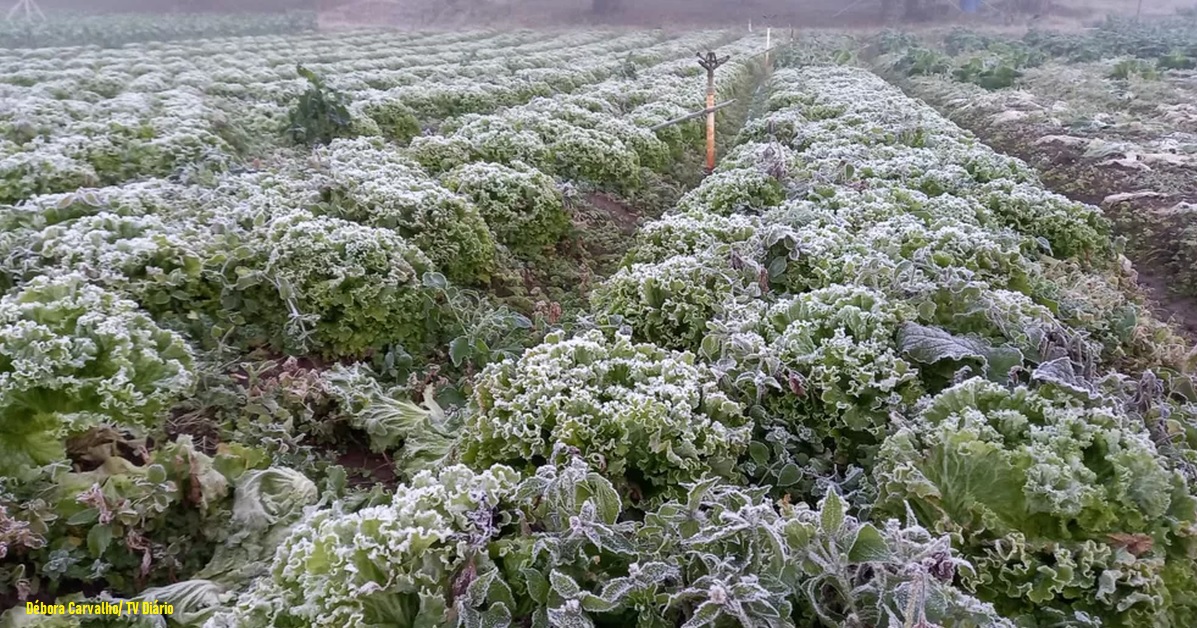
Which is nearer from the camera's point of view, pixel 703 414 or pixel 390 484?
pixel 703 414

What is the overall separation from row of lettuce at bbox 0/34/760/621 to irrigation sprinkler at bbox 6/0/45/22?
14.4m

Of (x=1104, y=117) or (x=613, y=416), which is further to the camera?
(x=1104, y=117)

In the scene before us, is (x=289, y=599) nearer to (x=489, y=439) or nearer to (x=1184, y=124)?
(x=489, y=439)

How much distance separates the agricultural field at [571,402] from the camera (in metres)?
2.53

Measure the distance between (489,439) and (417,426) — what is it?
45.5 inches

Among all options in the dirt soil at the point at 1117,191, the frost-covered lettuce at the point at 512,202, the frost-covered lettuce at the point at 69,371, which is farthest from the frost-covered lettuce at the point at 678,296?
the dirt soil at the point at 1117,191

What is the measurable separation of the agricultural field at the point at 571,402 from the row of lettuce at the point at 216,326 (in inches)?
1.0

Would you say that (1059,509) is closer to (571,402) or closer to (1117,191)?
(571,402)

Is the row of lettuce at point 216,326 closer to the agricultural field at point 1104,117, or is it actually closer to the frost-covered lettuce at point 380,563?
the frost-covered lettuce at point 380,563

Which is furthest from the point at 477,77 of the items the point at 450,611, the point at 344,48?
the point at 450,611

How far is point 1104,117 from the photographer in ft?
48.5

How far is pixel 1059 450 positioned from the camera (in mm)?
3129

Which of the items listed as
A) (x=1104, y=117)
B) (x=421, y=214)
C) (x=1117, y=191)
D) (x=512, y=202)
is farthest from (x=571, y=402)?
(x=1104, y=117)

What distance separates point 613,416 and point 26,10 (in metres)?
21.4
